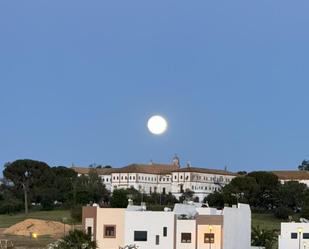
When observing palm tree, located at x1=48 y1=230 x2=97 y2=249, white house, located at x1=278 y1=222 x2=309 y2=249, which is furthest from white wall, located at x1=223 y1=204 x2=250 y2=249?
palm tree, located at x1=48 y1=230 x2=97 y2=249

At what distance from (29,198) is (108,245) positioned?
8794 centimetres

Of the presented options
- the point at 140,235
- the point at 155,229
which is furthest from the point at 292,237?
the point at 140,235

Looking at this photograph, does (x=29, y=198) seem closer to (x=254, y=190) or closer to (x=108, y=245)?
(x=254, y=190)

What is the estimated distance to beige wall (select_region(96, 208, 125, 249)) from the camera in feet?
204

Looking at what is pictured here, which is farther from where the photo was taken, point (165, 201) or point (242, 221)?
point (165, 201)

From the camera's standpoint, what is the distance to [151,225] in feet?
206

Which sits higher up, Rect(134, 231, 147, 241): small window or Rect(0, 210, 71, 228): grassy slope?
Rect(134, 231, 147, 241): small window

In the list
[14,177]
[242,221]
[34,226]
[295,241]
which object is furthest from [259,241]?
[14,177]

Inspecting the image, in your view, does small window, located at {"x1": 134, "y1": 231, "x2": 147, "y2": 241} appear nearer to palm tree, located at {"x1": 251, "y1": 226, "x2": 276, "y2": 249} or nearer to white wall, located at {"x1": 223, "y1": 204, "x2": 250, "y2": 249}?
white wall, located at {"x1": 223, "y1": 204, "x2": 250, "y2": 249}

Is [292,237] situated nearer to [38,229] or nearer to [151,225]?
[151,225]

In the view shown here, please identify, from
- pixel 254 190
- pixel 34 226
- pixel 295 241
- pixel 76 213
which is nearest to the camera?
pixel 295 241

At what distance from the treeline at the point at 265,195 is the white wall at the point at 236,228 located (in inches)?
2626

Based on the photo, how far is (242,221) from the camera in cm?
6900

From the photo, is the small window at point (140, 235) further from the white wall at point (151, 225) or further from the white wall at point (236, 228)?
the white wall at point (236, 228)
